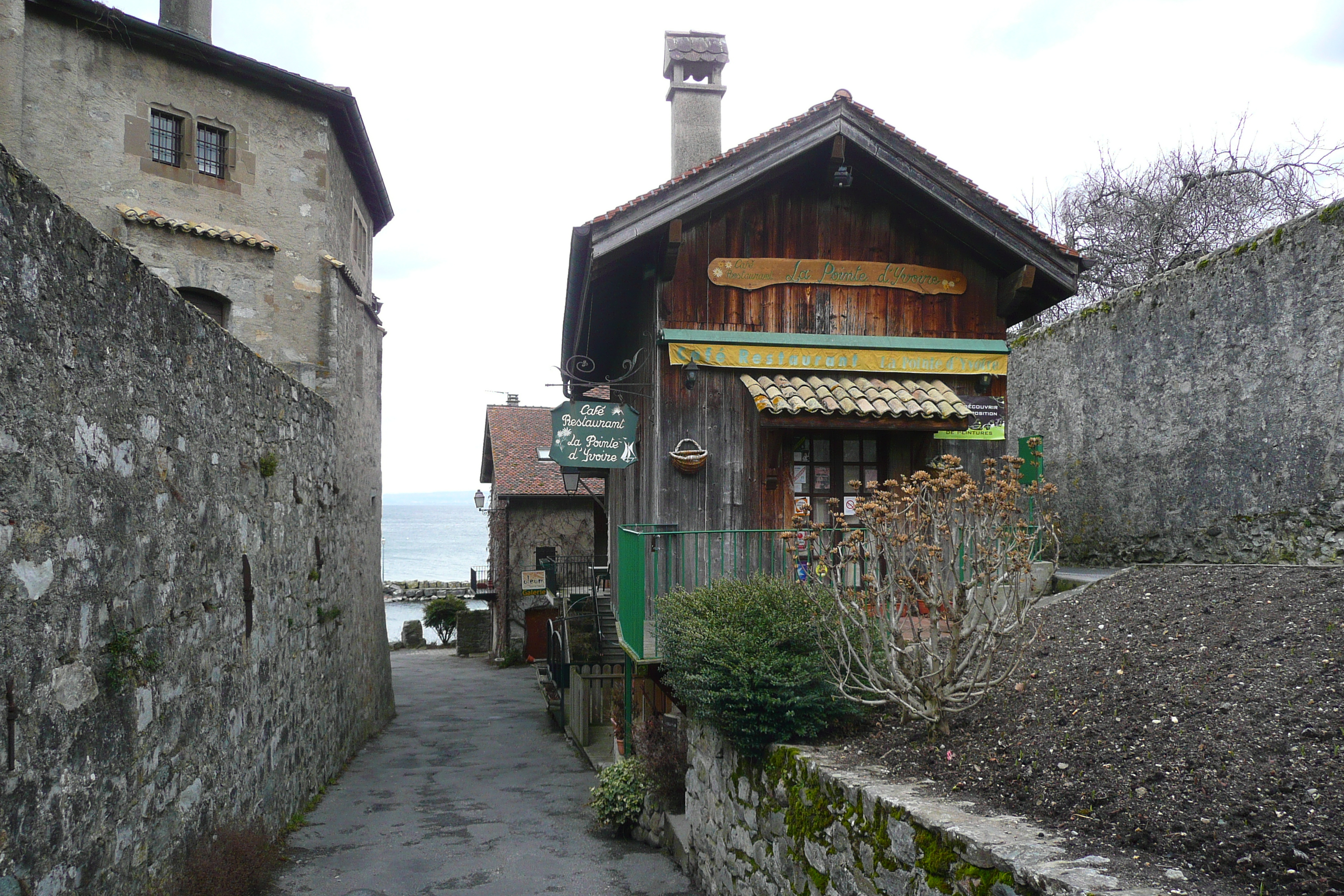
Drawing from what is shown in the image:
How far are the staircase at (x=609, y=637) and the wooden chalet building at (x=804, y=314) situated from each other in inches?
105

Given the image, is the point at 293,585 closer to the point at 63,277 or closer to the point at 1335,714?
the point at 63,277

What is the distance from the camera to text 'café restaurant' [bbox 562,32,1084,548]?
29.2ft

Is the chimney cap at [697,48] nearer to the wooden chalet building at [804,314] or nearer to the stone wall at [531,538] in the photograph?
the wooden chalet building at [804,314]

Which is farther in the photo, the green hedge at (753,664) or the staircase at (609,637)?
the staircase at (609,637)

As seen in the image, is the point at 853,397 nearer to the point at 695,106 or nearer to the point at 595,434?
the point at 595,434

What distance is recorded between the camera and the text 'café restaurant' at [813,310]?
889cm

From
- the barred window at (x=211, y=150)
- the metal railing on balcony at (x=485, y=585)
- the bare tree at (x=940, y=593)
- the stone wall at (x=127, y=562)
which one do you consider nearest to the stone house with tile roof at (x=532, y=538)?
the metal railing on balcony at (x=485, y=585)

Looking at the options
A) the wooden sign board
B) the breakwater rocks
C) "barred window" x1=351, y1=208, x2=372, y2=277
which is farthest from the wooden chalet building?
the breakwater rocks

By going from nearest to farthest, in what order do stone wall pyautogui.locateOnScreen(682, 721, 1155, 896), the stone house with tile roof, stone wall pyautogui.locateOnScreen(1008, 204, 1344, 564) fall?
stone wall pyautogui.locateOnScreen(682, 721, 1155, 896) < stone wall pyautogui.locateOnScreen(1008, 204, 1344, 564) < the stone house with tile roof

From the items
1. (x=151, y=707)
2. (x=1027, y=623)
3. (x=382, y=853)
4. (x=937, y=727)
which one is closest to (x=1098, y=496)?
(x=1027, y=623)

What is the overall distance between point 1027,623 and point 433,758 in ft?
35.1

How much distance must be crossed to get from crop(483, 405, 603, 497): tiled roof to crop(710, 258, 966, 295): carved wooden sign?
1640cm

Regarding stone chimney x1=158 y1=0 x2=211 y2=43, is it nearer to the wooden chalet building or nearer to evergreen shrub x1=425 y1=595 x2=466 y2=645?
the wooden chalet building

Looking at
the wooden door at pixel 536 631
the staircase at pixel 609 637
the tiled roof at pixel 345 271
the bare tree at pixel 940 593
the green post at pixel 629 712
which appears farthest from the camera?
the wooden door at pixel 536 631
